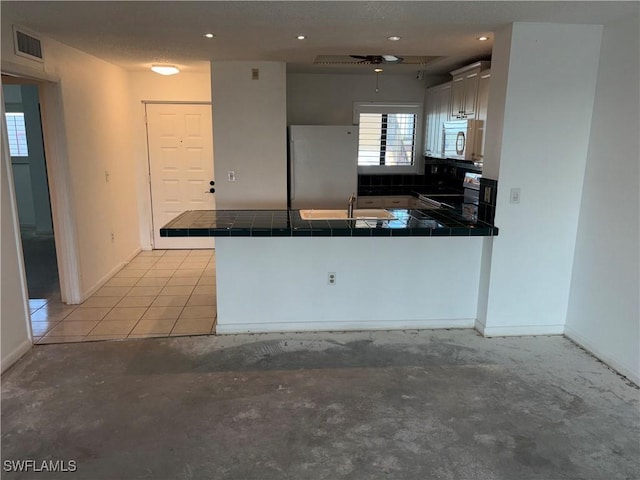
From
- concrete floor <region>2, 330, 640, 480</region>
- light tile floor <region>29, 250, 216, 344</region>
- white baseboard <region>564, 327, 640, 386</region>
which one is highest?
white baseboard <region>564, 327, 640, 386</region>

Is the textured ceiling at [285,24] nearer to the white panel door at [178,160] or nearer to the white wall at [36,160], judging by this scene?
the white panel door at [178,160]

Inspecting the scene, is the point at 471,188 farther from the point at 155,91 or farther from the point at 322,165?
the point at 155,91

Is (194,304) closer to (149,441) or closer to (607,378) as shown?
(149,441)

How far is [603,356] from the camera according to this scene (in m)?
3.07

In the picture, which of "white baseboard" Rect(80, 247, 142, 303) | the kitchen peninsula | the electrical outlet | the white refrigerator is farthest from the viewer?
the white refrigerator

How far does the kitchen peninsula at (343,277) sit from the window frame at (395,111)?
8.24 feet

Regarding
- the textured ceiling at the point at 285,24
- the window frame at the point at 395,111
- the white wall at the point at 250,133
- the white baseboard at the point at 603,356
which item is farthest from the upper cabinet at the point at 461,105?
the white wall at the point at 250,133

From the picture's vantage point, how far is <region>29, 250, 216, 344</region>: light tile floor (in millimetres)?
3463

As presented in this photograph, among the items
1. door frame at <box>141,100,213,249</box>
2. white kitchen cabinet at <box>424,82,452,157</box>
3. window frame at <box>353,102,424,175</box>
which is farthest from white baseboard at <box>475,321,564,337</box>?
door frame at <box>141,100,213,249</box>

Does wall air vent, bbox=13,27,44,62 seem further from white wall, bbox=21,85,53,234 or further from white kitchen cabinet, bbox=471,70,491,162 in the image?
white kitchen cabinet, bbox=471,70,491,162

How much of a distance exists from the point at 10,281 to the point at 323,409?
2231 millimetres

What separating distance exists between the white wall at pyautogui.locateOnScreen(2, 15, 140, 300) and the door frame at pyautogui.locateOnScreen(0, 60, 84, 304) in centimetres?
1

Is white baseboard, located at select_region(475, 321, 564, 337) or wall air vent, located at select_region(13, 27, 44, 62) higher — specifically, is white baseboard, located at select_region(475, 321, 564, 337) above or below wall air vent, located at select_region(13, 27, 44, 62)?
below

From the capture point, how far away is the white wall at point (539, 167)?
3.00 metres
